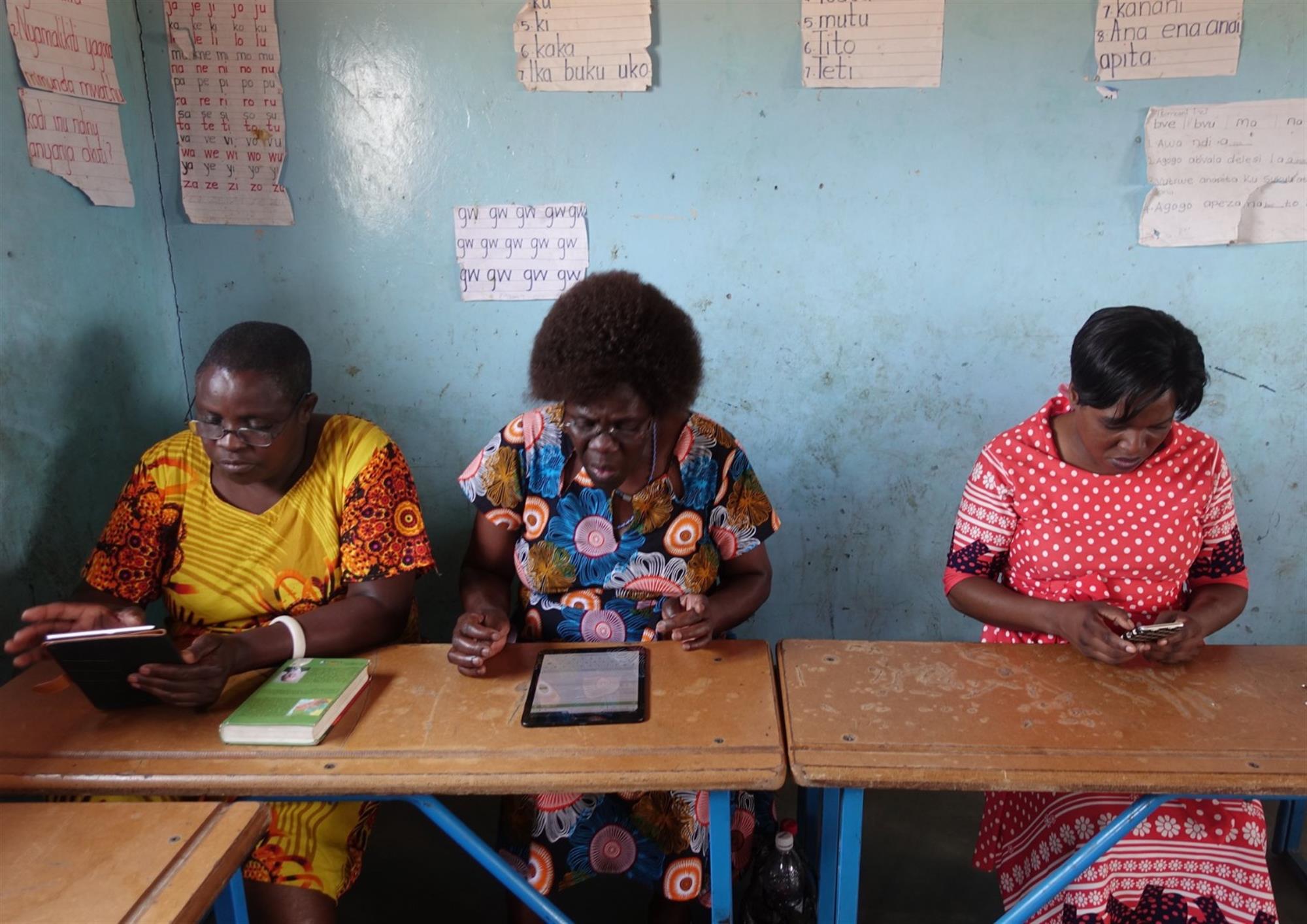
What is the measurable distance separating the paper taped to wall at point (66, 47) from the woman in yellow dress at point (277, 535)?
96 centimetres

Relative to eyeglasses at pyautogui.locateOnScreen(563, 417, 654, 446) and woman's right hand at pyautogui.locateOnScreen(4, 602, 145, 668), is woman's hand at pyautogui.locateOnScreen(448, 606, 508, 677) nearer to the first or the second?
eyeglasses at pyautogui.locateOnScreen(563, 417, 654, 446)

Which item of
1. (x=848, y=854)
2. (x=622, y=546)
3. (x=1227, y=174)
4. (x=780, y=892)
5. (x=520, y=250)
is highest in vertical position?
(x=1227, y=174)

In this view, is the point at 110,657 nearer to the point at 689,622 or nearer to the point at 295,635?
the point at 295,635

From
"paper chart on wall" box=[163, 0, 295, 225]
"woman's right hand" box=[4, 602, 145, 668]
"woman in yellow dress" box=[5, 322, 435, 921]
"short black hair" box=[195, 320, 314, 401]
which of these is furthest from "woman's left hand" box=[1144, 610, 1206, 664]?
"paper chart on wall" box=[163, 0, 295, 225]

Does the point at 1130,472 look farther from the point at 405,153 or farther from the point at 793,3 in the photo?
the point at 405,153

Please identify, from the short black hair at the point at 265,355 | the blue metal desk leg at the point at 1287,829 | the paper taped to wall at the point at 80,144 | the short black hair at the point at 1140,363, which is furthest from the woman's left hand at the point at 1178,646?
the paper taped to wall at the point at 80,144

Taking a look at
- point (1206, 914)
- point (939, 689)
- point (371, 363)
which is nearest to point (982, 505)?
point (939, 689)

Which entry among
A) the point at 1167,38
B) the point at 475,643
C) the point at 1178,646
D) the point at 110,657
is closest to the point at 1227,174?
the point at 1167,38

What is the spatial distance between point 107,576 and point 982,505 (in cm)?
204

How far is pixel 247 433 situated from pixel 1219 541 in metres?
2.25

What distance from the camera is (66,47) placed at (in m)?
2.31

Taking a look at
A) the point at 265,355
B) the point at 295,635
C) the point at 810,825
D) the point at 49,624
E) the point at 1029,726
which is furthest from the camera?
the point at 810,825

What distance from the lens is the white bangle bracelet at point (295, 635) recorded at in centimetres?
183

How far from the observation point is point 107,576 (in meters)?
1.98
